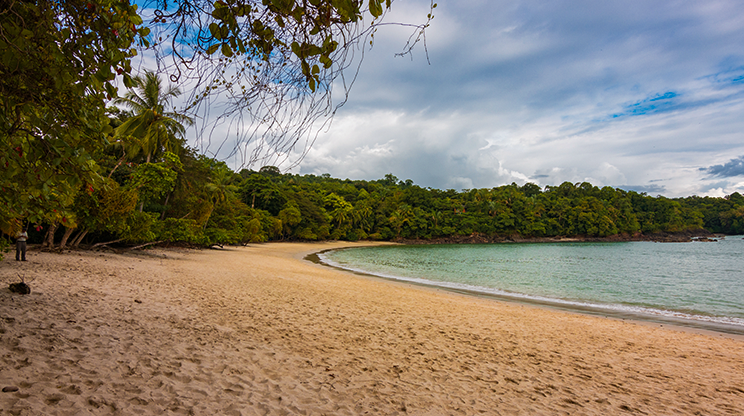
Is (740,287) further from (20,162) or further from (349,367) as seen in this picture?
(20,162)

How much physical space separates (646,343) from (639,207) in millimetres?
99229

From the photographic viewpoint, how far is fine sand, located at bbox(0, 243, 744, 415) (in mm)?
2883

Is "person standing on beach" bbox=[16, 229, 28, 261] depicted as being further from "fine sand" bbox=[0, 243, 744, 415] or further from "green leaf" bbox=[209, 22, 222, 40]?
"green leaf" bbox=[209, 22, 222, 40]

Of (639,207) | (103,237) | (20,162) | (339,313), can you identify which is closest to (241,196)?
(103,237)

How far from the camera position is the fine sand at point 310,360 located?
288cm

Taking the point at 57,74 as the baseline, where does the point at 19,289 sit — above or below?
below

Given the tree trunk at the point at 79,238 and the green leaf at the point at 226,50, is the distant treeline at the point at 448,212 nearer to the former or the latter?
the tree trunk at the point at 79,238

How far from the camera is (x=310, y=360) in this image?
13.3 ft

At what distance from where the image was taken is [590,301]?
1263 cm

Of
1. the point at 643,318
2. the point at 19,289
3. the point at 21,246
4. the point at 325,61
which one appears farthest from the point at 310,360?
the point at 643,318

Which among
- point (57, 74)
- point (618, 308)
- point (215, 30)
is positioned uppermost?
point (215, 30)

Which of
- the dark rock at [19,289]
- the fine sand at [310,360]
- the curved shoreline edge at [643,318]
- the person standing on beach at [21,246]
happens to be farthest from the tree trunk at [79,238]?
the curved shoreline edge at [643,318]

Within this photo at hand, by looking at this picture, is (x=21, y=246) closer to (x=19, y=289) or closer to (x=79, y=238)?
(x=19, y=289)

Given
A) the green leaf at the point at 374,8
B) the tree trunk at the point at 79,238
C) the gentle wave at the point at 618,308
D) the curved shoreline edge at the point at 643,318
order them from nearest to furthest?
the green leaf at the point at 374,8 → the curved shoreline edge at the point at 643,318 → the gentle wave at the point at 618,308 → the tree trunk at the point at 79,238
